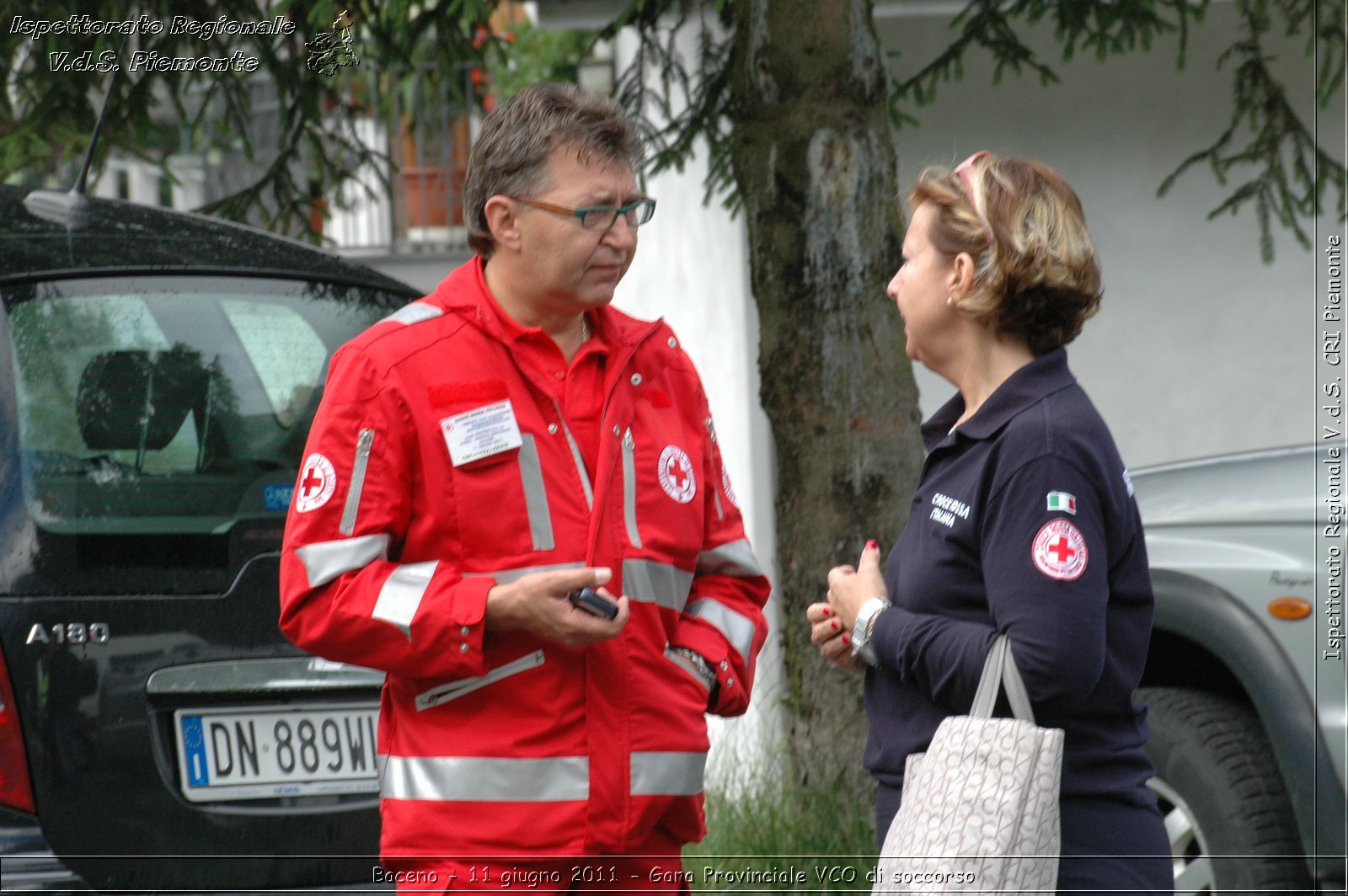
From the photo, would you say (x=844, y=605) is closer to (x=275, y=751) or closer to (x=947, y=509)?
(x=947, y=509)

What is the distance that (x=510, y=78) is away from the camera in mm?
10945

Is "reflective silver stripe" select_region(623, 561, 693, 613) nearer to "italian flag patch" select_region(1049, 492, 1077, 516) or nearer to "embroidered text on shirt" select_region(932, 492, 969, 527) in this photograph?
"embroidered text on shirt" select_region(932, 492, 969, 527)

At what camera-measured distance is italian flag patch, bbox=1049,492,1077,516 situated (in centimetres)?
211

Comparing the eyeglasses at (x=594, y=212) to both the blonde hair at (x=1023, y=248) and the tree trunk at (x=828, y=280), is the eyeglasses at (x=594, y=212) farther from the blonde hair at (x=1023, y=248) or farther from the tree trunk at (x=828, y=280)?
the tree trunk at (x=828, y=280)

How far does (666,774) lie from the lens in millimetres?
2412

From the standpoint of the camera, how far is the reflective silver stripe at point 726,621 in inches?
101

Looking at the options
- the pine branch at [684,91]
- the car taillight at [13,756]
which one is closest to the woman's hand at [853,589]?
the car taillight at [13,756]

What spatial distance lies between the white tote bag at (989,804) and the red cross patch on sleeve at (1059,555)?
0.38 ft

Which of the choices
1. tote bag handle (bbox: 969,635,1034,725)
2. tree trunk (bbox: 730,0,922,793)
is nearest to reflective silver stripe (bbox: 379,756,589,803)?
tote bag handle (bbox: 969,635,1034,725)

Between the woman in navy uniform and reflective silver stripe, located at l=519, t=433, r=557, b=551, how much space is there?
1.55ft

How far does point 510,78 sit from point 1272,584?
8268 mm

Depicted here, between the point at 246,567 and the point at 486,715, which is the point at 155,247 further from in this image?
the point at 486,715

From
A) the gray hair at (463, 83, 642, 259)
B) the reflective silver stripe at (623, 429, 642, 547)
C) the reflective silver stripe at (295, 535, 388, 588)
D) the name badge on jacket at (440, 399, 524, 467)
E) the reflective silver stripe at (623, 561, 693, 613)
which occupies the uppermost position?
the gray hair at (463, 83, 642, 259)

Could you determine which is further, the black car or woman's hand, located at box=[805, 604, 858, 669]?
the black car
